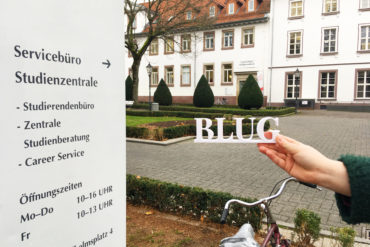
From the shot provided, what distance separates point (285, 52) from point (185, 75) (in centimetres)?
1180

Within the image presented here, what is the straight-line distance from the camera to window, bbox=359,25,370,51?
25.5 metres

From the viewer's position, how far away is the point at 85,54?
5.01 ft

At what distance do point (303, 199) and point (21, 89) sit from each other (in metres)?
5.09

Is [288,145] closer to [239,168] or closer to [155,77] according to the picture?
[239,168]

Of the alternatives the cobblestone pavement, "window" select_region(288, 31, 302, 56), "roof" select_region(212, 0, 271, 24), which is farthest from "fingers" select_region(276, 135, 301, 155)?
"roof" select_region(212, 0, 271, 24)

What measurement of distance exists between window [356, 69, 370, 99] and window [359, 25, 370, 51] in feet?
6.67

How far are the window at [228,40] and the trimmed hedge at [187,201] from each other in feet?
95.6

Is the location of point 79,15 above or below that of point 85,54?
above

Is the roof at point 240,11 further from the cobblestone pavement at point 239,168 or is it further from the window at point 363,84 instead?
the cobblestone pavement at point 239,168

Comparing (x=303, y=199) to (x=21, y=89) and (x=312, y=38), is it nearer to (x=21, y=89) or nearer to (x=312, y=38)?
(x=21, y=89)

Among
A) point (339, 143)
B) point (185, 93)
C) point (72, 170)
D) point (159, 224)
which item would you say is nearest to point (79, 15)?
point (72, 170)

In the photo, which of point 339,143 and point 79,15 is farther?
point 339,143

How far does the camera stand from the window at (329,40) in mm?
26725

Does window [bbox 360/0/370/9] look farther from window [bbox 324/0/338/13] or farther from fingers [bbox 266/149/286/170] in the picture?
fingers [bbox 266/149/286/170]
